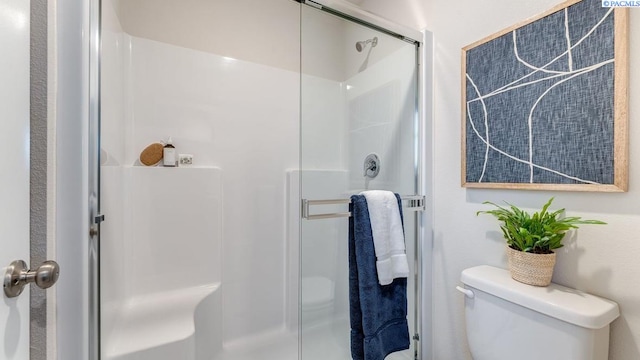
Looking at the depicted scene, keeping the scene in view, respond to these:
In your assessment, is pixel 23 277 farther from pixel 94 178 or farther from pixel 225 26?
pixel 225 26

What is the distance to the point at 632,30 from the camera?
0.79 meters

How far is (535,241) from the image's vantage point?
0.91 meters

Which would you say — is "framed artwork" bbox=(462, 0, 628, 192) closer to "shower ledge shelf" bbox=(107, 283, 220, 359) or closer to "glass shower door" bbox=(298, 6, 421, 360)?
"glass shower door" bbox=(298, 6, 421, 360)

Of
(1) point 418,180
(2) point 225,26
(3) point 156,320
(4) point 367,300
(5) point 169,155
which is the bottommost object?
(3) point 156,320

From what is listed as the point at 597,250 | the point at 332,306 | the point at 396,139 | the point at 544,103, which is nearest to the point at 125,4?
the point at 396,139

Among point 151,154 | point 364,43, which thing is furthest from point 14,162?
point 364,43

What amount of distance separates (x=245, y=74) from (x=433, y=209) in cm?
142

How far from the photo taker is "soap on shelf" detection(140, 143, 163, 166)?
A: 4.80ft

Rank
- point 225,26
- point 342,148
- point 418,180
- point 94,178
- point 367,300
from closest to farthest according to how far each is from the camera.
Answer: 1. point 94,178
2. point 367,300
3. point 342,148
4. point 418,180
5. point 225,26

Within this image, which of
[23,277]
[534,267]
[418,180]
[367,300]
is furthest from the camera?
[418,180]

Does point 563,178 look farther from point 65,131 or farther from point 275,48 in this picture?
point 275,48

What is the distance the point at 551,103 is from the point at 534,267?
1.90 ft

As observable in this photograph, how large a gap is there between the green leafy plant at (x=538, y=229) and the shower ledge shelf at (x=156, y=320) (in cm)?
141

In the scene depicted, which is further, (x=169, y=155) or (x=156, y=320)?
(x=169, y=155)
